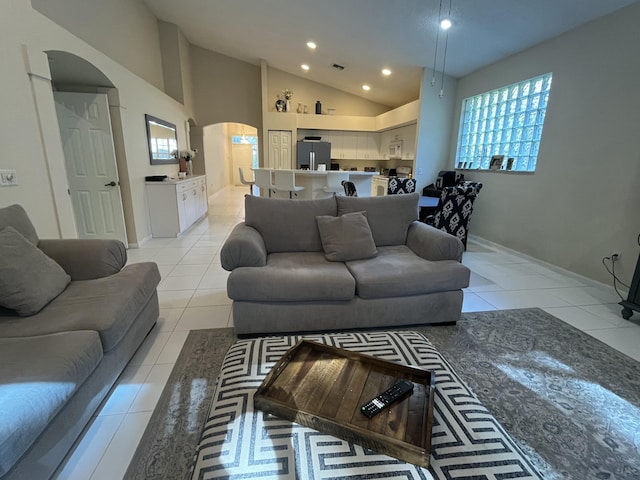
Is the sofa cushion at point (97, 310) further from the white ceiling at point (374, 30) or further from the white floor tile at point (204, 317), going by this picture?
the white ceiling at point (374, 30)

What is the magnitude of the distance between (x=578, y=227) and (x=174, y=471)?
170 inches

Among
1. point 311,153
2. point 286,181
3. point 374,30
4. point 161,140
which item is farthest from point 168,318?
point 311,153

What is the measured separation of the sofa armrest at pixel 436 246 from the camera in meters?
2.41

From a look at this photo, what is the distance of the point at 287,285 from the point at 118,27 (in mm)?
5214

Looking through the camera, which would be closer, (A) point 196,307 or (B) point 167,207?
(A) point 196,307

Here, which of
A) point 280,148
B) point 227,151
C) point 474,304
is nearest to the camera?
point 474,304

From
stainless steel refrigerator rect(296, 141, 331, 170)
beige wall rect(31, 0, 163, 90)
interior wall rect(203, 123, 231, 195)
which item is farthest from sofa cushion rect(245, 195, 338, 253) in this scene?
interior wall rect(203, 123, 231, 195)

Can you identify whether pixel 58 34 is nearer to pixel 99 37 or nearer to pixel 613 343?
pixel 99 37

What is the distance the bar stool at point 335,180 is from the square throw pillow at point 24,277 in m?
3.71

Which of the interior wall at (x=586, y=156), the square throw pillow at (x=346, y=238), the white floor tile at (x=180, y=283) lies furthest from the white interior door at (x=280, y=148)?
the square throw pillow at (x=346, y=238)

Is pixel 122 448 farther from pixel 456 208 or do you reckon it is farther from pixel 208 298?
pixel 456 208

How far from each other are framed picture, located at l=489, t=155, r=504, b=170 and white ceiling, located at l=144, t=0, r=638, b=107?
1403 mm

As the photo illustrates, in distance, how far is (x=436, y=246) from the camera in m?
2.43

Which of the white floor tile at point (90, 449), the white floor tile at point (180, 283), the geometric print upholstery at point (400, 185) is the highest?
the geometric print upholstery at point (400, 185)
